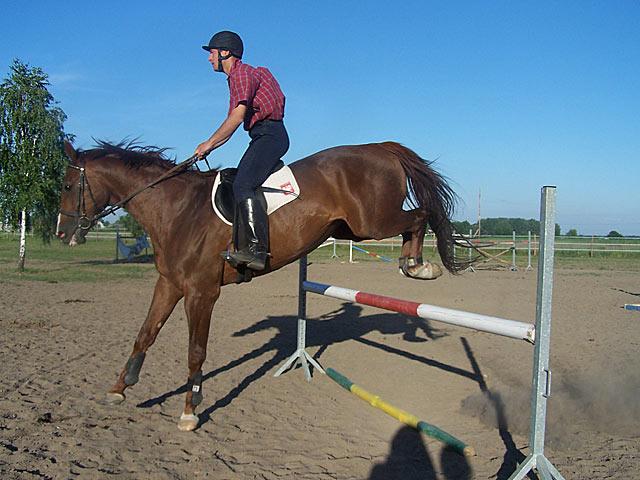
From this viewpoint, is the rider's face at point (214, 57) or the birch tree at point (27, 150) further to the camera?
the birch tree at point (27, 150)

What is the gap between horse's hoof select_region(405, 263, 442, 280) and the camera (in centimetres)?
545

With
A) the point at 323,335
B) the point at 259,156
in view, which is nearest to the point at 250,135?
the point at 259,156

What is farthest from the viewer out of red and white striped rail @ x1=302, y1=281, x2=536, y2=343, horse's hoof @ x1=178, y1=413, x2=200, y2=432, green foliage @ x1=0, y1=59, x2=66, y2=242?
green foliage @ x1=0, y1=59, x2=66, y2=242

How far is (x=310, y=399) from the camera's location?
254 inches

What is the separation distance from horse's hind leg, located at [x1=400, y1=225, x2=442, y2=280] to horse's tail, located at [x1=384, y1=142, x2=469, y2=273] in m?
0.20

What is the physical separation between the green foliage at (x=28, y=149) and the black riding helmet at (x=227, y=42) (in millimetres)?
18165

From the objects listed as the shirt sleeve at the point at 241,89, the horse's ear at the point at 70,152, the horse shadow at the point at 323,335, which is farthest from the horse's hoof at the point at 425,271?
the horse's ear at the point at 70,152

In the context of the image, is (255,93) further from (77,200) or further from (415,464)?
(415,464)

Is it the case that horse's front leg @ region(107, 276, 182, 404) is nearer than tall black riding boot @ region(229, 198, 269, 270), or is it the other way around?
tall black riding boot @ region(229, 198, 269, 270)

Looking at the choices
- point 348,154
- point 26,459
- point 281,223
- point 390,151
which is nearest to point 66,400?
point 26,459

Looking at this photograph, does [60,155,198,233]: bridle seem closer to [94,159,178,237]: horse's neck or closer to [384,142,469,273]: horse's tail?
[94,159,178,237]: horse's neck

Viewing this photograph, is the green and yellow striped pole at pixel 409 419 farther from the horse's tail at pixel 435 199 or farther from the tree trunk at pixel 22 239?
the tree trunk at pixel 22 239

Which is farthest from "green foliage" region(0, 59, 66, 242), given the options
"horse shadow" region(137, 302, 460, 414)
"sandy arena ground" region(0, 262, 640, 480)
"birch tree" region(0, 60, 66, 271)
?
"horse shadow" region(137, 302, 460, 414)

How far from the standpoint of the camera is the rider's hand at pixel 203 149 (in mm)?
5362
